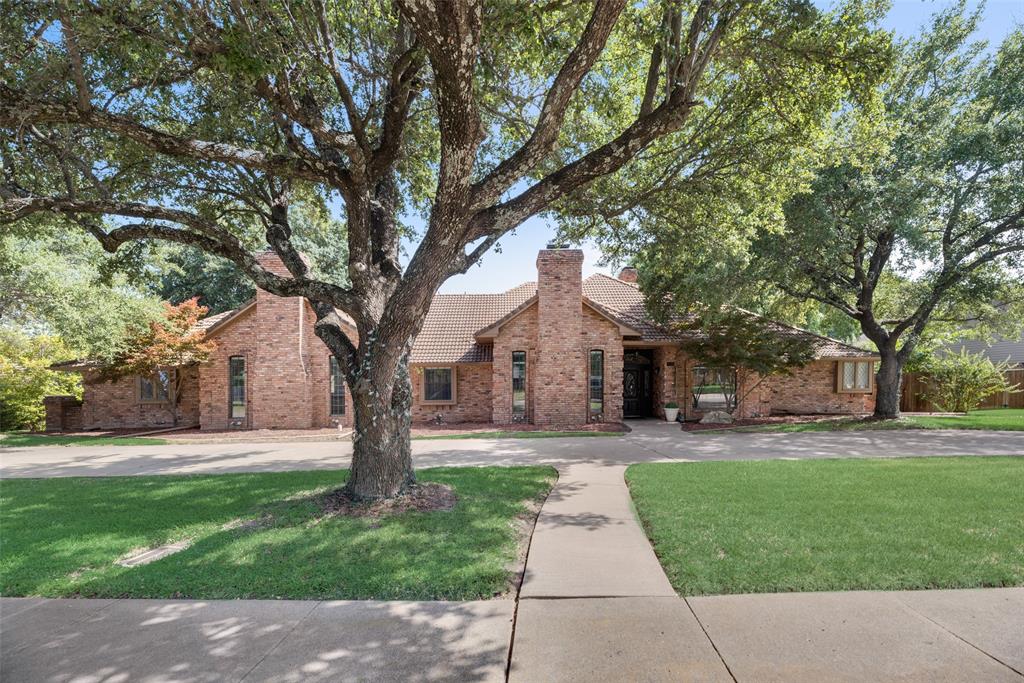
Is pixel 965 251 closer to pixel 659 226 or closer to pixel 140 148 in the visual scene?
pixel 659 226

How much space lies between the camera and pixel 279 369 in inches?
673

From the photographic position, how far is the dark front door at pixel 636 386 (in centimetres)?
2002

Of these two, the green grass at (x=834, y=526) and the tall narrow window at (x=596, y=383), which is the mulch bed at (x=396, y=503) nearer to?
the green grass at (x=834, y=526)

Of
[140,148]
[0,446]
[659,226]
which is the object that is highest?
[140,148]

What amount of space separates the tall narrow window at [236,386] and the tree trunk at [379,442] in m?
13.2

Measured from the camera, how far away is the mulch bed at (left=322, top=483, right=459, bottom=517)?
20.4 feet

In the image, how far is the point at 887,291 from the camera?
21.1 meters

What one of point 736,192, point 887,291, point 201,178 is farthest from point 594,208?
point 887,291

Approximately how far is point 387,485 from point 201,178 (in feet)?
21.0

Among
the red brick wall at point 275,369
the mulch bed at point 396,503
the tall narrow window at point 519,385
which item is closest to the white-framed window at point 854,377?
the tall narrow window at point 519,385

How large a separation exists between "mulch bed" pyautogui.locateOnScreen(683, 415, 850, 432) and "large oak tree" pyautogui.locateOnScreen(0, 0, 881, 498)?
984cm

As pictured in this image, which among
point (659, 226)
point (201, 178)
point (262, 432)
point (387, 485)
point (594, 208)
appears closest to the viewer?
point (387, 485)

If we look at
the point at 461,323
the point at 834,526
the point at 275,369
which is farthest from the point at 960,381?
the point at 275,369

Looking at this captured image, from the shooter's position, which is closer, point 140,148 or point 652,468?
point 140,148
